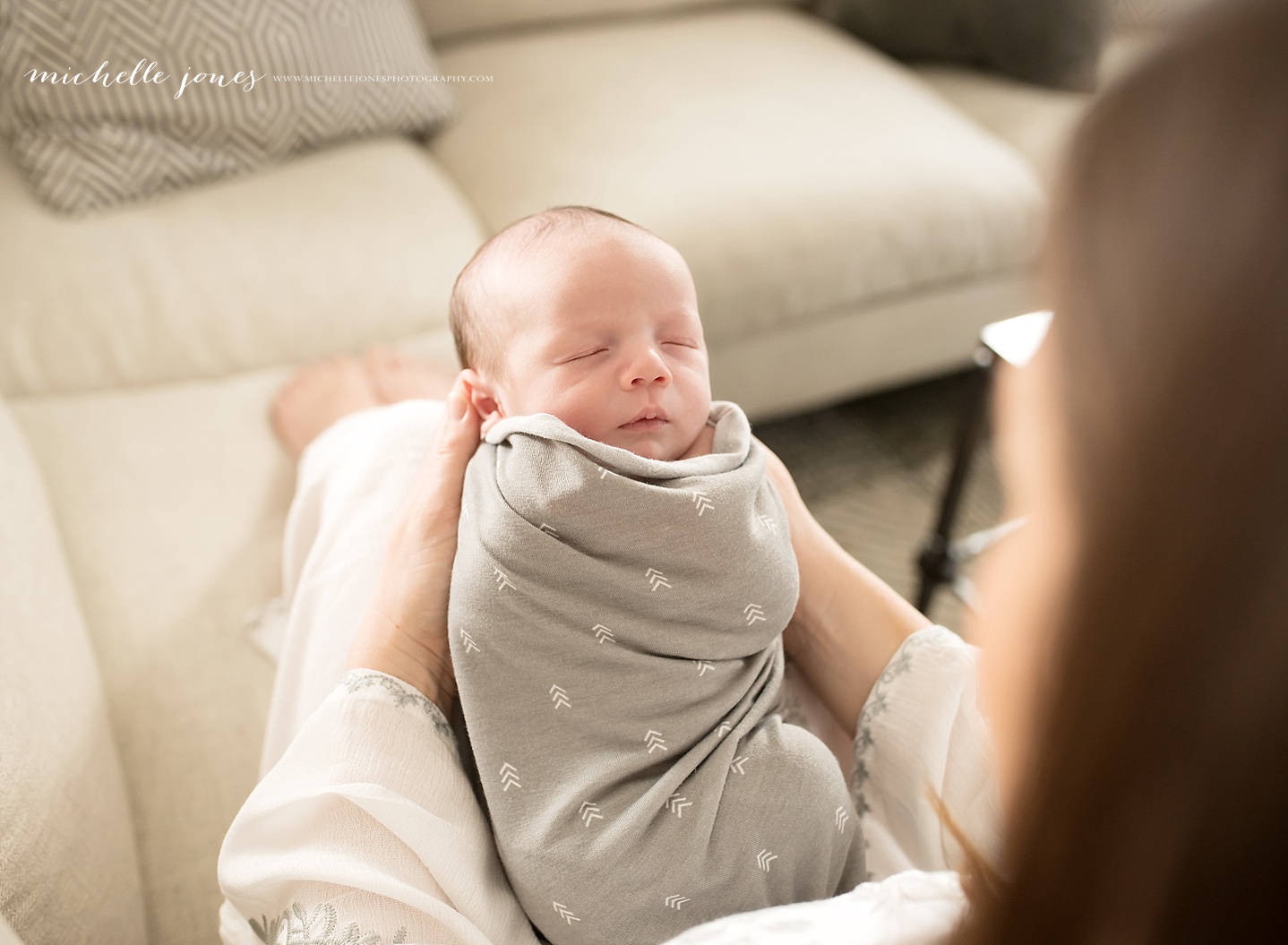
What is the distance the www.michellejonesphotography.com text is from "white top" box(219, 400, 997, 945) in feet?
3.06

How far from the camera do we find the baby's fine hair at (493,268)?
98cm

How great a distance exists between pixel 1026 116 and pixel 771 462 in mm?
1392

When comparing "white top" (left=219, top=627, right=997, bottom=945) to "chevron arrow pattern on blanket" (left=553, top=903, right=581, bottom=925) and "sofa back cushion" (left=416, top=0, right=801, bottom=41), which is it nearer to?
"chevron arrow pattern on blanket" (left=553, top=903, right=581, bottom=925)

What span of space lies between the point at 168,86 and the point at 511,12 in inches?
31.6

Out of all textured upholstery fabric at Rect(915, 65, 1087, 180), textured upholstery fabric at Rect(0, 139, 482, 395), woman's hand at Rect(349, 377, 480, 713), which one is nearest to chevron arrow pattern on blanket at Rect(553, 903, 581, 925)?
woman's hand at Rect(349, 377, 480, 713)

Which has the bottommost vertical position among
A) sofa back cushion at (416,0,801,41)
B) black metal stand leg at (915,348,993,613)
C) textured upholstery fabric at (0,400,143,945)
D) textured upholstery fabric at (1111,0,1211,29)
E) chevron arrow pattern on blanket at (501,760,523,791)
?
black metal stand leg at (915,348,993,613)

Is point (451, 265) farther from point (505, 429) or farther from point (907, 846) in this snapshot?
point (907, 846)

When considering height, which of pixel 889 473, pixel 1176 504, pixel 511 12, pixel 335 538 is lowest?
pixel 889 473

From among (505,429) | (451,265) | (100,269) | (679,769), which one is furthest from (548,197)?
(679,769)

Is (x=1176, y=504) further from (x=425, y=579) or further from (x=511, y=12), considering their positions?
(x=511, y=12)

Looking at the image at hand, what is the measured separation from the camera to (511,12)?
2041 mm

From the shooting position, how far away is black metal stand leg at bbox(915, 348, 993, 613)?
1.54 m

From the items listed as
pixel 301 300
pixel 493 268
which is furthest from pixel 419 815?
pixel 301 300


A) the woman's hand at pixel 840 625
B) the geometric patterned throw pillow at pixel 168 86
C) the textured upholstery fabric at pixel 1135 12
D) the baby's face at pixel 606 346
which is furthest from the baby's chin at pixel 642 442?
the textured upholstery fabric at pixel 1135 12
